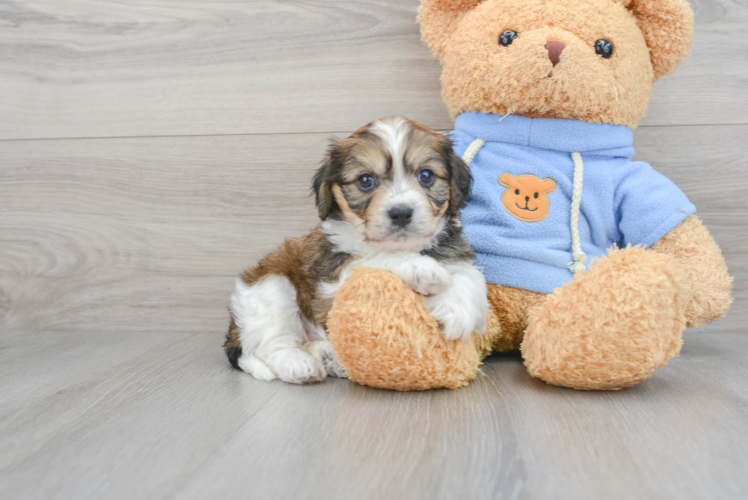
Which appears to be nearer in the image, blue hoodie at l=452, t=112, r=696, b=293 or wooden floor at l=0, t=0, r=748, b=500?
wooden floor at l=0, t=0, r=748, b=500

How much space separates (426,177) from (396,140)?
0.12 m

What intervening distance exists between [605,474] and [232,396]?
0.92 metres

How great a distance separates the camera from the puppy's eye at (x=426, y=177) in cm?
151

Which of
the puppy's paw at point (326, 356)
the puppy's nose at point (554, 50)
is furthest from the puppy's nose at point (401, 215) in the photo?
the puppy's nose at point (554, 50)

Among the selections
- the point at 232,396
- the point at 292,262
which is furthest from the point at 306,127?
the point at 232,396

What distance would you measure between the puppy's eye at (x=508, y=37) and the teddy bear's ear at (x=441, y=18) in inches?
8.5

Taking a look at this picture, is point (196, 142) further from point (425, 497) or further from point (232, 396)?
point (425, 497)

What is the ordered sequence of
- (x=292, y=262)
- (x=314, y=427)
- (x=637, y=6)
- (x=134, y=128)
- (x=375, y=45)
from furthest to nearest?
(x=134, y=128)
(x=375, y=45)
(x=292, y=262)
(x=637, y=6)
(x=314, y=427)

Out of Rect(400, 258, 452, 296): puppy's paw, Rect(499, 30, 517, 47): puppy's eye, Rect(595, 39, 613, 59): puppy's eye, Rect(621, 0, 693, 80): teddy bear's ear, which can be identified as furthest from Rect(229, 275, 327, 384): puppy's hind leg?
Rect(621, 0, 693, 80): teddy bear's ear

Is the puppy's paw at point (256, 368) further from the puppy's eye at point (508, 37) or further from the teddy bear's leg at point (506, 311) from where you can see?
the puppy's eye at point (508, 37)

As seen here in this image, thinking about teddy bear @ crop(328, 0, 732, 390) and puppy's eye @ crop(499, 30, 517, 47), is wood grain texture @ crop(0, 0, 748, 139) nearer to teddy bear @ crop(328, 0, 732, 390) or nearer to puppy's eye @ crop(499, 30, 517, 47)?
teddy bear @ crop(328, 0, 732, 390)

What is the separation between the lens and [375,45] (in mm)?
2191

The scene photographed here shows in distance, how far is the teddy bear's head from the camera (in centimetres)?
158

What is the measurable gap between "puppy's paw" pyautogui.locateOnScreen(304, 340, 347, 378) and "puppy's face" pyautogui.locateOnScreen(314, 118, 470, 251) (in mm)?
409
